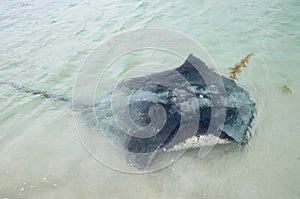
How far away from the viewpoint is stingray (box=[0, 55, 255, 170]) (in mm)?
3453

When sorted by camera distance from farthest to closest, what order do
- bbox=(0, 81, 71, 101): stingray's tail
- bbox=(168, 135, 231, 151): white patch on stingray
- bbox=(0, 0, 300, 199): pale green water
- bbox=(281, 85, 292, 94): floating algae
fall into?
bbox=(0, 81, 71, 101): stingray's tail, bbox=(281, 85, 292, 94): floating algae, bbox=(168, 135, 231, 151): white patch on stingray, bbox=(0, 0, 300, 199): pale green water

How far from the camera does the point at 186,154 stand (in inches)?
145

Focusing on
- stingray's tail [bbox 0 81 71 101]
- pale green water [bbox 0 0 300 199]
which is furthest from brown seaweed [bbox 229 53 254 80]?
stingray's tail [bbox 0 81 71 101]

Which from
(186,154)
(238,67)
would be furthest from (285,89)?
(186,154)

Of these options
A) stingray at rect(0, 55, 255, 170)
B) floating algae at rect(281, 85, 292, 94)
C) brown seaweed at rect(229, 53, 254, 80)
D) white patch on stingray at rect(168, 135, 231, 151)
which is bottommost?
floating algae at rect(281, 85, 292, 94)

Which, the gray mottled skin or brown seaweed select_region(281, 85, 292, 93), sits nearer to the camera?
the gray mottled skin

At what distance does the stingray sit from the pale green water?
318 mm

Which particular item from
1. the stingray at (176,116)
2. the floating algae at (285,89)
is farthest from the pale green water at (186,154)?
the stingray at (176,116)

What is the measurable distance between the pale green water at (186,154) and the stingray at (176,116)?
318mm

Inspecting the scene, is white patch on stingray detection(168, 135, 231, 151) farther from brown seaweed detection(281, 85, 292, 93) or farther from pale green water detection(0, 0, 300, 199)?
brown seaweed detection(281, 85, 292, 93)

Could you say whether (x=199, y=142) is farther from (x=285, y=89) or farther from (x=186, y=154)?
(x=285, y=89)

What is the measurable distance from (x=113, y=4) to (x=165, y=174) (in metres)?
8.20

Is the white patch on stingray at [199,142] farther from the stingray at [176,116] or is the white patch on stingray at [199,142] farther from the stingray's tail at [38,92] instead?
the stingray's tail at [38,92]

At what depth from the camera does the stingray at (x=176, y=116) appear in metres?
3.45
